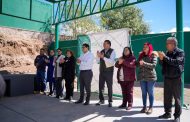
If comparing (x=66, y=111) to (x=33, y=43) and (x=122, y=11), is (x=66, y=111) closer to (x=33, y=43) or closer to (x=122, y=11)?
(x=33, y=43)

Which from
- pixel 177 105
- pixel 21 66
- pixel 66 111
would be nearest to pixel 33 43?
pixel 21 66

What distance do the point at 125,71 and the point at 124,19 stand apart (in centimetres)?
Result: 2663

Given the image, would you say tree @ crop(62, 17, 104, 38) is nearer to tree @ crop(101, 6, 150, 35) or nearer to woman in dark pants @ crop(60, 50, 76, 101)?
tree @ crop(101, 6, 150, 35)

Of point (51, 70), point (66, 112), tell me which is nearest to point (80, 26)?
point (51, 70)

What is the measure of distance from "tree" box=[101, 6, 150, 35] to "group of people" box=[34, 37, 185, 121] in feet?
79.8

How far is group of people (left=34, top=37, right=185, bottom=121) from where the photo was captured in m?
4.95

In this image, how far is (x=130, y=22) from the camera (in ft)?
105

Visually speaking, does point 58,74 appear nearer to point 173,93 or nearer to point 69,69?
point 69,69

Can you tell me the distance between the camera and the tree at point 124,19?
31875 millimetres

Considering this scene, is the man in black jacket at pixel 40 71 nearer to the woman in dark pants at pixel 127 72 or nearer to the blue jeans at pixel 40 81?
the blue jeans at pixel 40 81

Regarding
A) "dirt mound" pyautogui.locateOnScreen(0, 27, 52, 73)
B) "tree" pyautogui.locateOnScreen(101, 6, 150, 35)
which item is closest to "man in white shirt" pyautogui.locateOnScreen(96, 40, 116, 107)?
"dirt mound" pyautogui.locateOnScreen(0, 27, 52, 73)

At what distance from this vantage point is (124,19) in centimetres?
3200

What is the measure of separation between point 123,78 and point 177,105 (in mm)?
1736

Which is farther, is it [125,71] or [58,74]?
[58,74]
